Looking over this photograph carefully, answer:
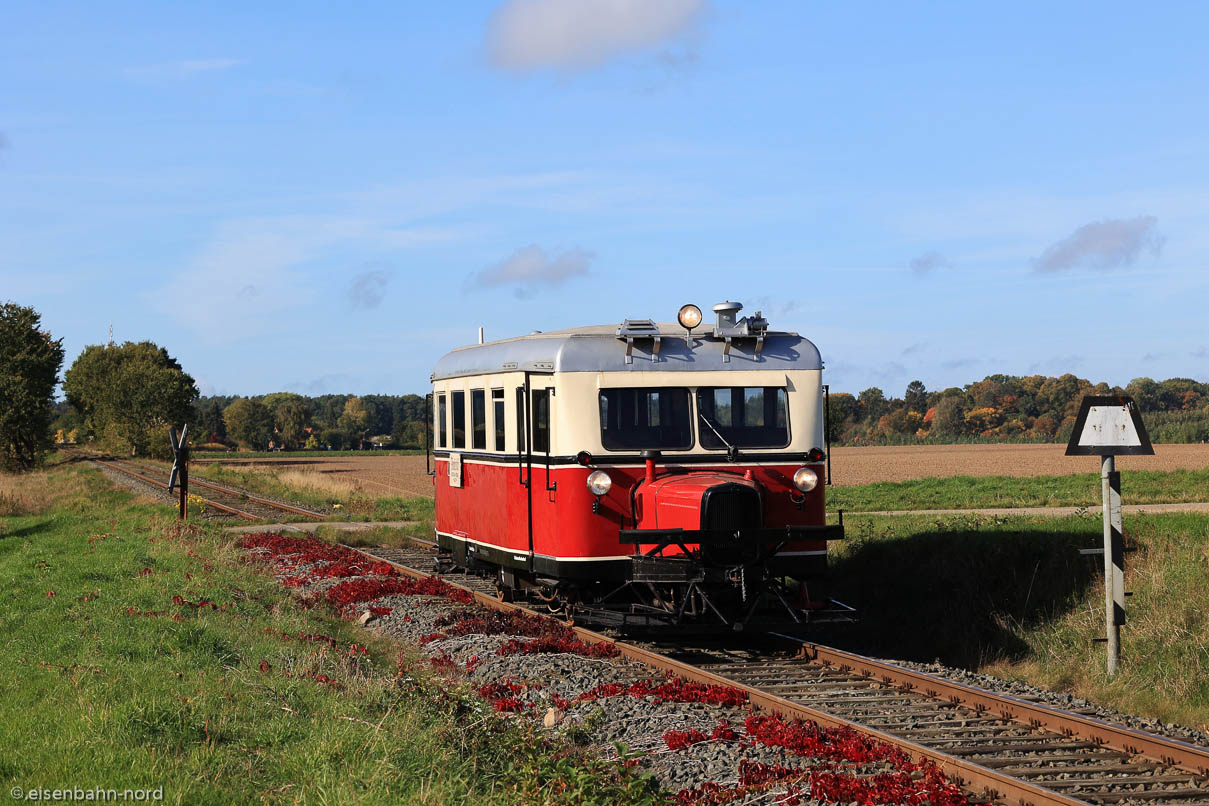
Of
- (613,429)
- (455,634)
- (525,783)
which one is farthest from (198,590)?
(525,783)

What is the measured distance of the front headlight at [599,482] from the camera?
38.5 ft

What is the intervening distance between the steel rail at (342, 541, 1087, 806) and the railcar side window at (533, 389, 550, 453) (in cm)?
214

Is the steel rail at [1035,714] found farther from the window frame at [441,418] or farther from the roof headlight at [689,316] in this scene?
the window frame at [441,418]

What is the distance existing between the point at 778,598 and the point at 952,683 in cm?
230

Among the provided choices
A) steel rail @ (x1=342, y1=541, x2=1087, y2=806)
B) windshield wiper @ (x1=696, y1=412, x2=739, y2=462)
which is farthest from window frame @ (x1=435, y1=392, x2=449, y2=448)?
windshield wiper @ (x1=696, y1=412, x2=739, y2=462)

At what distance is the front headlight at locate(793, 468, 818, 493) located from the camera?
12094 mm

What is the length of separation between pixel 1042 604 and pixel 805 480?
3.73 m

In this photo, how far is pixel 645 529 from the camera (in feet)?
38.4

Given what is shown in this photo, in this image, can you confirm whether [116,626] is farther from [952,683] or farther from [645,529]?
[952,683]

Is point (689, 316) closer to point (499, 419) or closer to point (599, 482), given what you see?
point (599, 482)

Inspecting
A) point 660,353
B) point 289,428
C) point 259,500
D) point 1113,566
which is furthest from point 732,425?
point 289,428

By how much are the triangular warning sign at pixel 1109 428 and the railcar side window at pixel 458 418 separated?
7.63 meters

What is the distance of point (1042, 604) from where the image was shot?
1362cm

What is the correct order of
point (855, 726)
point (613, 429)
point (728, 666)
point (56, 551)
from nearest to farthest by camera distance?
point (855, 726)
point (728, 666)
point (613, 429)
point (56, 551)
